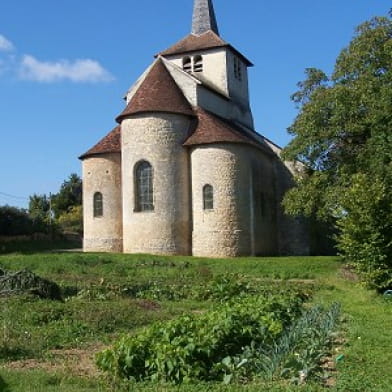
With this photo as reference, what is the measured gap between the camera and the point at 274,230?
3494 centimetres

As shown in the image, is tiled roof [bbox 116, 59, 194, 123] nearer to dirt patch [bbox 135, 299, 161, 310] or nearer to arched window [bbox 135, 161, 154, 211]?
arched window [bbox 135, 161, 154, 211]

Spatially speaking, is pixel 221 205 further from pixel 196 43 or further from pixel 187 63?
pixel 196 43

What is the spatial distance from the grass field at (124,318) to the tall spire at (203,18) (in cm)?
2098

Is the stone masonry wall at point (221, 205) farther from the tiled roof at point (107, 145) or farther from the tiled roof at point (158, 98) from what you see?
the tiled roof at point (107, 145)

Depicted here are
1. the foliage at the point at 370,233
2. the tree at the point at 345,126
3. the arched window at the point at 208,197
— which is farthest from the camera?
the arched window at the point at 208,197

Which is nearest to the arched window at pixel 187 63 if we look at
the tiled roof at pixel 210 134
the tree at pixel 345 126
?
the tiled roof at pixel 210 134

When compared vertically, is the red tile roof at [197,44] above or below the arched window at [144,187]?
above

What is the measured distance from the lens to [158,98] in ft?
103

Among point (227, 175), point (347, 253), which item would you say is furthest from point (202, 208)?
point (347, 253)

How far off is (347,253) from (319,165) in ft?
31.2

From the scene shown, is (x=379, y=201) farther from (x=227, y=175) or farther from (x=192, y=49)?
(x=192, y=49)

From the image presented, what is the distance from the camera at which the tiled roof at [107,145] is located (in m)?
34.0

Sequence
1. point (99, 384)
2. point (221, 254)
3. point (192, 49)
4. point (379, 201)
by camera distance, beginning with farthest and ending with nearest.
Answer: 1. point (192, 49)
2. point (221, 254)
3. point (379, 201)
4. point (99, 384)

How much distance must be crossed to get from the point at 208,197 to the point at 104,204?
6651 mm
